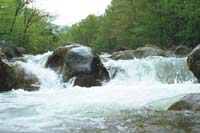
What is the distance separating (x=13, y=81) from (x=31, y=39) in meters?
22.7

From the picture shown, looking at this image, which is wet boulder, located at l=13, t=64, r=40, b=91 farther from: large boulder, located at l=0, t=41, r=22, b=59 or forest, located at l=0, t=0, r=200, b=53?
forest, located at l=0, t=0, r=200, b=53

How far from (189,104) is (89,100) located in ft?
10.9

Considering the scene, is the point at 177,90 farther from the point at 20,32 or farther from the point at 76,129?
the point at 20,32

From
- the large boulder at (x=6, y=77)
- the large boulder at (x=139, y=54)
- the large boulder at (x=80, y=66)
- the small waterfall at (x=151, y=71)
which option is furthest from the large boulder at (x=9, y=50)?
the large boulder at (x=6, y=77)

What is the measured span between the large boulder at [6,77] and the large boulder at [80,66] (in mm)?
2133

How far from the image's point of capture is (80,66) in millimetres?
15188

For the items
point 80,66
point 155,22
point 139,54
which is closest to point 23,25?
point 155,22

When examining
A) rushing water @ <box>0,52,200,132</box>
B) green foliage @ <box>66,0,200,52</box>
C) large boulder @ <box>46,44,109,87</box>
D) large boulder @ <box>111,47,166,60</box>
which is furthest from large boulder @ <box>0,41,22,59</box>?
green foliage @ <box>66,0,200,52</box>

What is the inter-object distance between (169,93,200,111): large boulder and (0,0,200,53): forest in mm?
19969

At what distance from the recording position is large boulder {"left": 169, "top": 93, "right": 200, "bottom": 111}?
782 cm

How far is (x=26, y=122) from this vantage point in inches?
285

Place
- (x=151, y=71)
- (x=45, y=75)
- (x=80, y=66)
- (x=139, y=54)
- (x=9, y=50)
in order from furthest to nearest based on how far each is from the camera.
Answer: (x=9, y=50) < (x=139, y=54) < (x=151, y=71) < (x=45, y=75) < (x=80, y=66)

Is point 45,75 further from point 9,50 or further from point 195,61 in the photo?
point 9,50

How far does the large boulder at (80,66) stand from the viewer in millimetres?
14986
